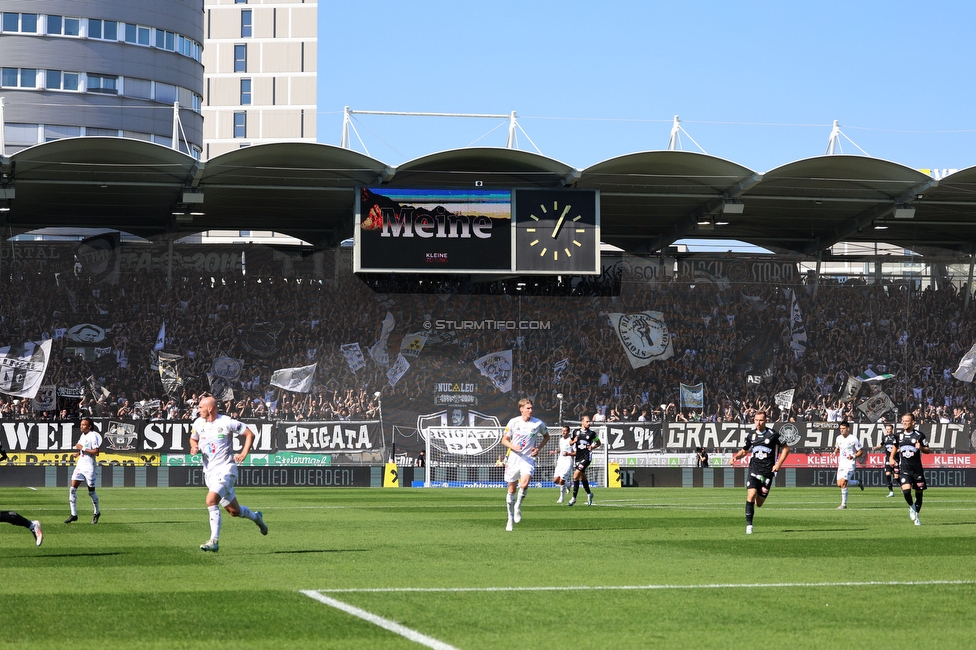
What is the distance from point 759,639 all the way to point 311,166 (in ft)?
117

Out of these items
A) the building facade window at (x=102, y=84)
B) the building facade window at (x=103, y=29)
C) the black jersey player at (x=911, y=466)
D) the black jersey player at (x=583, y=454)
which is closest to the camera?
the black jersey player at (x=911, y=466)

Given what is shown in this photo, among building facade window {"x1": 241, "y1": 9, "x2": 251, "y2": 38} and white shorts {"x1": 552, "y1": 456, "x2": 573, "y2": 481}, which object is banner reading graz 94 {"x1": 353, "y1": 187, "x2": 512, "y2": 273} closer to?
white shorts {"x1": 552, "y1": 456, "x2": 573, "y2": 481}

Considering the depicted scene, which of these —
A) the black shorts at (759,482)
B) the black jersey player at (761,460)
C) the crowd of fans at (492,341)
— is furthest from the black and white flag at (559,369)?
the black shorts at (759,482)

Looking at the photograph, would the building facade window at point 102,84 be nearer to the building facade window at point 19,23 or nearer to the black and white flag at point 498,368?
the building facade window at point 19,23

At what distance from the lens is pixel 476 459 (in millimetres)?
41906

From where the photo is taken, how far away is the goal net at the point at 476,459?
40.6m

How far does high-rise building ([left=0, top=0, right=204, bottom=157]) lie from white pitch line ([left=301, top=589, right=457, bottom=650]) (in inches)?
2544

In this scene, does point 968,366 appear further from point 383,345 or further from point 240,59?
point 240,59

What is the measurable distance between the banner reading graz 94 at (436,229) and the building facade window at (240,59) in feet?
250

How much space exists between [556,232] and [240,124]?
77432mm

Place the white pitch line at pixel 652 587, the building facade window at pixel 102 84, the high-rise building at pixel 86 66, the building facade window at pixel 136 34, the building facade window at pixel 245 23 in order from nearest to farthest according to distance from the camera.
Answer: the white pitch line at pixel 652 587
the high-rise building at pixel 86 66
the building facade window at pixel 102 84
the building facade window at pixel 136 34
the building facade window at pixel 245 23

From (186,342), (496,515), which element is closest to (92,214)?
(186,342)

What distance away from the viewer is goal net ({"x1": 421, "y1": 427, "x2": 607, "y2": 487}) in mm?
40562

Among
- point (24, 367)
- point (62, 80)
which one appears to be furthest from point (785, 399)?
point (62, 80)
